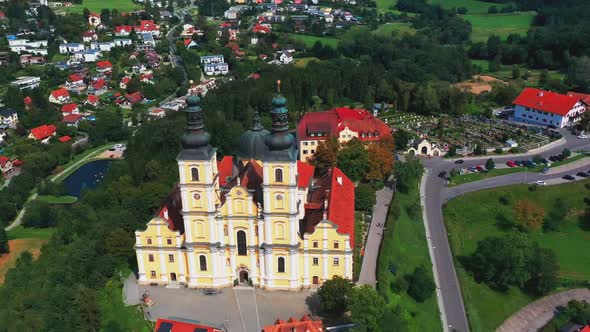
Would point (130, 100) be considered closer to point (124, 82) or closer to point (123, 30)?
point (124, 82)

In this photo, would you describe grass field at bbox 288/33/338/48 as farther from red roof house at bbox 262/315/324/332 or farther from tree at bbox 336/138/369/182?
red roof house at bbox 262/315/324/332

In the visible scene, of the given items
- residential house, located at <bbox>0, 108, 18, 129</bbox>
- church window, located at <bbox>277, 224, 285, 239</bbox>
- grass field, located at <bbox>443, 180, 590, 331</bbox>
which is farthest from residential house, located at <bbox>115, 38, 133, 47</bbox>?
church window, located at <bbox>277, 224, 285, 239</bbox>

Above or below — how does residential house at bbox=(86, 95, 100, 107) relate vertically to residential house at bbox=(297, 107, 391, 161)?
below

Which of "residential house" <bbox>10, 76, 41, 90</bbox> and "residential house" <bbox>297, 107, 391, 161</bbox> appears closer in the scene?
"residential house" <bbox>297, 107, 391, 161</bbox>

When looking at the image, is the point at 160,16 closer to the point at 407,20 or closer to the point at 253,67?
→ the point at 253,67

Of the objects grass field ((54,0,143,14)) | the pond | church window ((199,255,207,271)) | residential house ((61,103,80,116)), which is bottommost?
the pond

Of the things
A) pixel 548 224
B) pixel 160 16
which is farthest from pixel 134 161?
pixel 160 16

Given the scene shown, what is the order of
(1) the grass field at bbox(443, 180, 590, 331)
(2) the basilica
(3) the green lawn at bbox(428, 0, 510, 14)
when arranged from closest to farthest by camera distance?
(2) the basilica < (1) the grass field at bbox(443, 180, 590, 331) < (3) the green lawn at bbox(428, 0, 510, 14)
